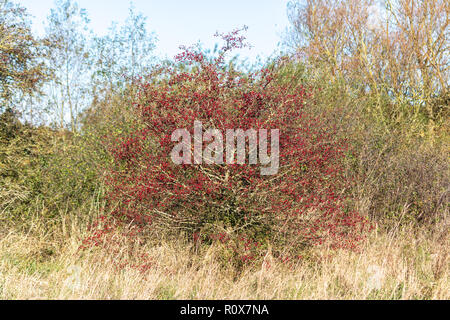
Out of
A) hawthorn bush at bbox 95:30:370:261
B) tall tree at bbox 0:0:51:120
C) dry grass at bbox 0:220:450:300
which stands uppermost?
tall tree at bbox 0:0:51:120

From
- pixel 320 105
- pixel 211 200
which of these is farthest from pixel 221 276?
pixel 320 105

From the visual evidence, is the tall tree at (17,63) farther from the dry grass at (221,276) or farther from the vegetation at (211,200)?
the dry grass at (221,276)

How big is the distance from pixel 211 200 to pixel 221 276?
91 centimetres

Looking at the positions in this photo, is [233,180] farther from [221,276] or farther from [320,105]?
[320,105]

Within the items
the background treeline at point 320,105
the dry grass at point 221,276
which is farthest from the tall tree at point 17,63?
the dry grass at point 221,276

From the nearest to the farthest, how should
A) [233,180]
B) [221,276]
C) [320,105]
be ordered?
[233,180] → [221,276] → [320,105]

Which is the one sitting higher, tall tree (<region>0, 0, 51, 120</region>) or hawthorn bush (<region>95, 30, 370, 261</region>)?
tall tree (<region>0, 0, 51, 120</region>)

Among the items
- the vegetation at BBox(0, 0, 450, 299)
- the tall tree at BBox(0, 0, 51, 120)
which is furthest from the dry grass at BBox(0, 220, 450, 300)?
the tall tree at BBox(0, 0, 51, 120)

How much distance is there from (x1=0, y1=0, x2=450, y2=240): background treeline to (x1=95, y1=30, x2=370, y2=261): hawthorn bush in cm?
142

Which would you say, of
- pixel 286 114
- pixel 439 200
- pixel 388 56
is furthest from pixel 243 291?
pixel 388 56

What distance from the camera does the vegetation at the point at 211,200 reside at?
425 centimetres

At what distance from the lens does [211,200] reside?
14.9 ft

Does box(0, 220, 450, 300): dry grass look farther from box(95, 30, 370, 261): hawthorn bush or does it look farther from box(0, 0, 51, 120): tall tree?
box(0, 0, 51, 120): tall tree

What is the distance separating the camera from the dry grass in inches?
151
